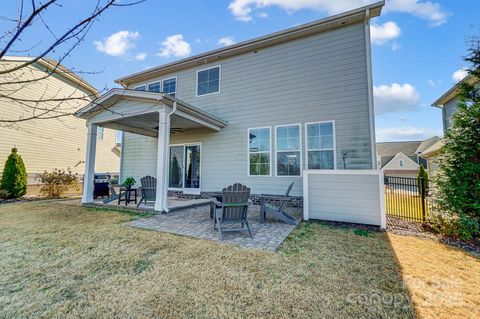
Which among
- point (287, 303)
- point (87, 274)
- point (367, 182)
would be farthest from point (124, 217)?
point (367, 182)

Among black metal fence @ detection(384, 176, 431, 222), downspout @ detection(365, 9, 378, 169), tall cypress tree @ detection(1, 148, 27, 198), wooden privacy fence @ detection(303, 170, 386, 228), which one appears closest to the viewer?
wooden privacy fence @ detection(303, 170, 386, 228)

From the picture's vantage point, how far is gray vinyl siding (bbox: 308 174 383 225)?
17.9 ft

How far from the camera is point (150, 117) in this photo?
7.83 metres

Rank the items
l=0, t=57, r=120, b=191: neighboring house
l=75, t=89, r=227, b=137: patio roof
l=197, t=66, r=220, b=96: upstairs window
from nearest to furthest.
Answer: l=75, t=89, r=227, b=137: patio roof → l=197, t=66, r=220, b=96: upstairs window → l=0, t=57, r=120, b=191: neighboring house

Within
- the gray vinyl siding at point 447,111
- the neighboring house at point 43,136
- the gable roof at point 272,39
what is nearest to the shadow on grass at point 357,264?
the gable roof at point 272,39

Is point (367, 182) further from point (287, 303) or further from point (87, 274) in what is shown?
point (87, 274)

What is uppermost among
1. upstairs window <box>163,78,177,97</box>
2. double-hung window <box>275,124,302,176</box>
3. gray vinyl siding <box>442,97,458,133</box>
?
upstairs window <box>163,78,177,97</box>

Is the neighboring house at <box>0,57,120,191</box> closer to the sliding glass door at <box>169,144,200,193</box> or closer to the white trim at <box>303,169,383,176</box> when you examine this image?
the sliding glass door at <box>169,144,200,193</box>

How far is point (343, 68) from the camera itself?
24.2 ft

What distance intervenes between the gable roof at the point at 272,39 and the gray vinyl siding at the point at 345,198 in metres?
5.32

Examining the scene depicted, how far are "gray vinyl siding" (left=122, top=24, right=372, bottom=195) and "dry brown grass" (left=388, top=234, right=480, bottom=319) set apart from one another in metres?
3.25

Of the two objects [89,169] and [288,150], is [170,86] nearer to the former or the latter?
[89,169]

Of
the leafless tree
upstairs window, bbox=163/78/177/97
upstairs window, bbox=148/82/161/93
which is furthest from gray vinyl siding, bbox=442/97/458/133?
the leafless tree

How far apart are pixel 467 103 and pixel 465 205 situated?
238 cm
